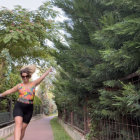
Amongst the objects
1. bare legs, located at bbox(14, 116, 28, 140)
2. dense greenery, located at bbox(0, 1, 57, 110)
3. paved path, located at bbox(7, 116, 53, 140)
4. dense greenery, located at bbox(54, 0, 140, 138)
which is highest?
dense greenery, located at bbox(0, 1, 57, 110)

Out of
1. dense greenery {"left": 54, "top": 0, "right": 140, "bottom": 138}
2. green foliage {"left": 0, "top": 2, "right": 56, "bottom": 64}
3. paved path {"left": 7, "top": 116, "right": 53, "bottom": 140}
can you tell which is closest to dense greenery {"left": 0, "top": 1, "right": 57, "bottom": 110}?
green foliage {"left": 0, "top": 2, "right": 56, "bottom": 64}

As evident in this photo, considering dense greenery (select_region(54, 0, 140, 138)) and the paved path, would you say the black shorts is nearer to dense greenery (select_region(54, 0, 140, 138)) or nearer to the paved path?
dense greenery (select_region(54, 0, 140, 138))

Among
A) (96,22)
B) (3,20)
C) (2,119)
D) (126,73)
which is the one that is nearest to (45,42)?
(3,20)

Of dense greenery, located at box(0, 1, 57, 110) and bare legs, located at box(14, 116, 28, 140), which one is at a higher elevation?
dense greenery, located at box(0, 1, 57, 110)

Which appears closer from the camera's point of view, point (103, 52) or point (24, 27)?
point (103, 52)

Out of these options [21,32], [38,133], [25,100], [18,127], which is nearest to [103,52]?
[25,100]

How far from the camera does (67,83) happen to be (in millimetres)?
3852

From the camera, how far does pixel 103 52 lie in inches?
99.3

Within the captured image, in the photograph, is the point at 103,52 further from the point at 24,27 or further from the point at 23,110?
the point at 24,27

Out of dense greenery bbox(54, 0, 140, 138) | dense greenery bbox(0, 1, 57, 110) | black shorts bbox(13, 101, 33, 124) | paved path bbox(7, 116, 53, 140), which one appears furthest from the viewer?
paved path bbox(7, 116, 53, 140)

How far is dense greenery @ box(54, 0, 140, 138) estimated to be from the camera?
2.00 metres

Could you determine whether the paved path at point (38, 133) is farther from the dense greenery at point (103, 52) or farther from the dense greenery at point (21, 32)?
the dense greenery at point (103, 52)

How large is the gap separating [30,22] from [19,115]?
6151 mm

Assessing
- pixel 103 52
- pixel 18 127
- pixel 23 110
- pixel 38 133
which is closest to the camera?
pixel 103 52
